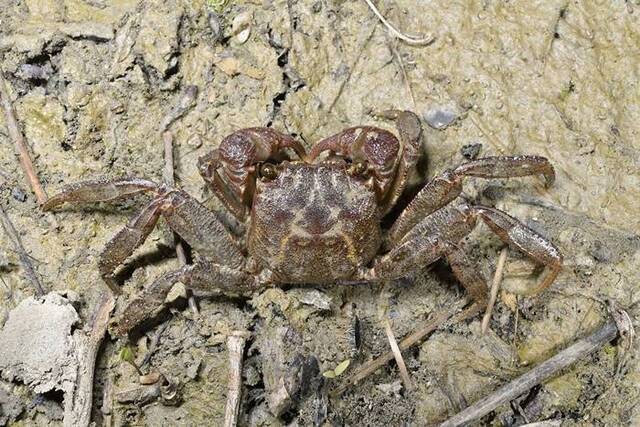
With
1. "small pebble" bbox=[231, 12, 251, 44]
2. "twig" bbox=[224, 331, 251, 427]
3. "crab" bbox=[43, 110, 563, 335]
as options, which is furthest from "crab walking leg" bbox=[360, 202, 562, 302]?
"small pebble" bbox=[231, 12, 251, 44]

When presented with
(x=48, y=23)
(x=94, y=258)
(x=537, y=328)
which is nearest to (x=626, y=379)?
(x=537, y=328)

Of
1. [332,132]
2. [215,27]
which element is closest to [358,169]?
[332,132]

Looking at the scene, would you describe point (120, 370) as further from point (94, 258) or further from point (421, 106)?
point (421, 106)

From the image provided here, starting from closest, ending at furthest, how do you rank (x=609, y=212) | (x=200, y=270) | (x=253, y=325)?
(x=200, y=270) < (x=253, y=325) < (x=609, y=212)

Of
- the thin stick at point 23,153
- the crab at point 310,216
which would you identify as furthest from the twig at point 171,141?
the thin stick at point 23,153

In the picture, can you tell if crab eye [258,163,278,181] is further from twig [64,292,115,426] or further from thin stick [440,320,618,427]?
thin stick [440,320,618,427]

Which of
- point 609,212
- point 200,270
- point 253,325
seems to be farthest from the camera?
point 609,212
